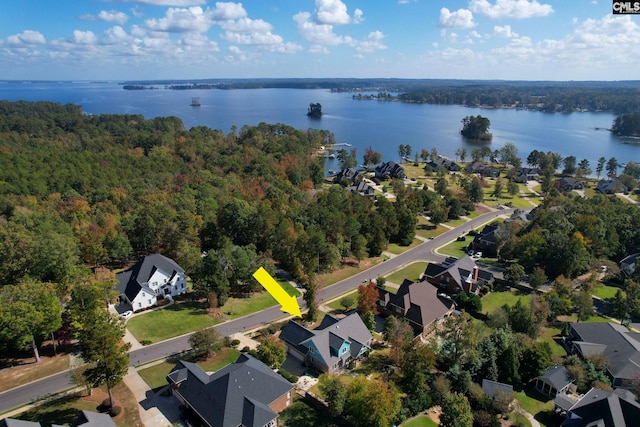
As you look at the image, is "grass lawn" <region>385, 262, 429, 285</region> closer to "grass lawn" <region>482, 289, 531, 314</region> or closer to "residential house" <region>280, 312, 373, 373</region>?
"grass lawn" <region>482, 289, 531, 314</region>

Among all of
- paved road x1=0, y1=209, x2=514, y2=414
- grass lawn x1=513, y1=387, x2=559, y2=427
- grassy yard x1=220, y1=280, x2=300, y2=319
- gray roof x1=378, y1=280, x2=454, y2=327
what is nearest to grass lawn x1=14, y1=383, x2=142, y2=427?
paved road x1=0, y1=209, x2=514, y2=414

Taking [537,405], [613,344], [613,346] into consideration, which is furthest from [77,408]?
[613,344]

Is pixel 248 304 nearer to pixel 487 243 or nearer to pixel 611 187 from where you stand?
pixel 487 243

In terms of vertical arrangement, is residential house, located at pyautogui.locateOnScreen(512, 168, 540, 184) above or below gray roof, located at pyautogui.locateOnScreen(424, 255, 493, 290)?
above

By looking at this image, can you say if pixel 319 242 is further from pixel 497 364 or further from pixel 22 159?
pixel 22 159

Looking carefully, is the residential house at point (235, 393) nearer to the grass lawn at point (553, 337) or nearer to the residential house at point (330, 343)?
the residential house at point (330, 343)

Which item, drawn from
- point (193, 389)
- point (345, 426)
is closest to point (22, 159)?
point (193, 389)
